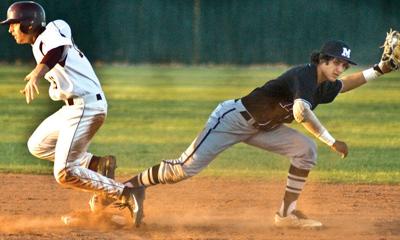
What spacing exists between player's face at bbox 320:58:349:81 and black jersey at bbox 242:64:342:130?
7cm

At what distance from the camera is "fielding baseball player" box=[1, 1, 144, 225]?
269 inches

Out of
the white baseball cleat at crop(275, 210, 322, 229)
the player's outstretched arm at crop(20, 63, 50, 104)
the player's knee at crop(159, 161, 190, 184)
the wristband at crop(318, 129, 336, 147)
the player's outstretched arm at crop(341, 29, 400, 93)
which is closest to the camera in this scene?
the player's outstretched arm at crop(20, 63, 50, 104)

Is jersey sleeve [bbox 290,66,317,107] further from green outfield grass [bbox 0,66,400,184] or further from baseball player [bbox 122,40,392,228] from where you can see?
green outfield grass [bbox 0,66,400,184]

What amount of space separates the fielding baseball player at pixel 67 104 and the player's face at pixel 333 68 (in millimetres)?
1582

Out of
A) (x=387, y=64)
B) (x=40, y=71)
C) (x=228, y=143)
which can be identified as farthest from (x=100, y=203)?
(x=387, y=64)

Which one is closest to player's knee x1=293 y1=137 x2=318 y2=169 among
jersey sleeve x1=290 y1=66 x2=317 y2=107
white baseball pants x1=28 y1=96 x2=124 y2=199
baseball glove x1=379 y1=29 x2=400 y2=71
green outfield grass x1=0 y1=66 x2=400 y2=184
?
jersey sleeve x1=290 y1=66 x2=317 y2=107

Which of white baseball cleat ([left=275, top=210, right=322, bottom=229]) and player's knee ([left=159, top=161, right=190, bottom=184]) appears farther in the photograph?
white baseball cleat ([left=275, top=210, right=322, bottom=229])

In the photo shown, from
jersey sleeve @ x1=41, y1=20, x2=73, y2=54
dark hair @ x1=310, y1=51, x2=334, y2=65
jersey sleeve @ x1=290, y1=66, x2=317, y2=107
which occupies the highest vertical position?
jersey sleeve @ x1=41, y1=20, x2=73, y2=54

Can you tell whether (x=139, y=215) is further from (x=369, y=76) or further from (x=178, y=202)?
(x=369, y=76)

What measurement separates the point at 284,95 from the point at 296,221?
934mm

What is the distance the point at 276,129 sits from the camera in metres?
7.14

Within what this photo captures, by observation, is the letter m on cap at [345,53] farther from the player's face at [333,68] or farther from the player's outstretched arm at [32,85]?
the player's outstretched arm at [32,85]

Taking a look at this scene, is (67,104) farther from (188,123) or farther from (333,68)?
(188,123)

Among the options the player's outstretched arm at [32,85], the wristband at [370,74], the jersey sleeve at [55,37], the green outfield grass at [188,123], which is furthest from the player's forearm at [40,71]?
the green outfield grass at [188,123]
